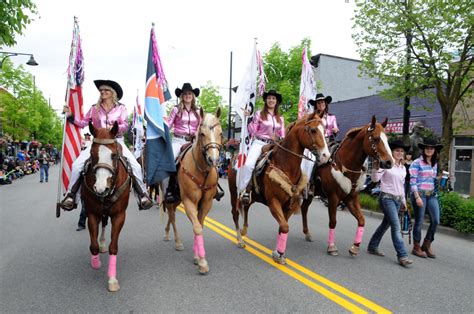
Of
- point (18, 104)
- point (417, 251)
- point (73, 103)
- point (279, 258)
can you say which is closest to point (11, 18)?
point (73, 103)

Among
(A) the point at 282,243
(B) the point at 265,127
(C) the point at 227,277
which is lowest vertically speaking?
(C) the point at 227,277

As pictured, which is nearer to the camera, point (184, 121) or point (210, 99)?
point (184, 121)

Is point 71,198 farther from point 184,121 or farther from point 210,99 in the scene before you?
point 210,99

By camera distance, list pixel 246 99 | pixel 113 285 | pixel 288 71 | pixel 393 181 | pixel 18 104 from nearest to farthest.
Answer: pixel 113 285
pixel 393 181
pixel 246 99
pixel 288 71
pixel 18 104

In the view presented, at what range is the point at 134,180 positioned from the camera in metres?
4.77

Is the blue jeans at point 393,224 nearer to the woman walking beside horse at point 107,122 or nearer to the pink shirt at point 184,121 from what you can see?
the pink shirt at point 184,121

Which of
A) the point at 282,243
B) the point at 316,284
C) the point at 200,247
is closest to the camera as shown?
the point at 316,284

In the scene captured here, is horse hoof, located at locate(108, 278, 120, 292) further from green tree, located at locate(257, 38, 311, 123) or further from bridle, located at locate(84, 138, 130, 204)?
green tree, located at locate(257, 38, 311, 123)

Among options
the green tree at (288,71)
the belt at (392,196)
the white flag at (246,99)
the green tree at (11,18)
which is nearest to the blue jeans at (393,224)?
the belt at (392,196)

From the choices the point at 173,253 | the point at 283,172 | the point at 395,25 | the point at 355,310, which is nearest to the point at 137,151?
the point at 173,253

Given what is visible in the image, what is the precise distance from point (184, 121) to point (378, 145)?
3423mm

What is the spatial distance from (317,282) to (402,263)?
1735mm

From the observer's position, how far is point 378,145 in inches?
203

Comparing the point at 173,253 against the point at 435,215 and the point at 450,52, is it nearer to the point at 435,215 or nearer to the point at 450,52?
the point at 435,215
